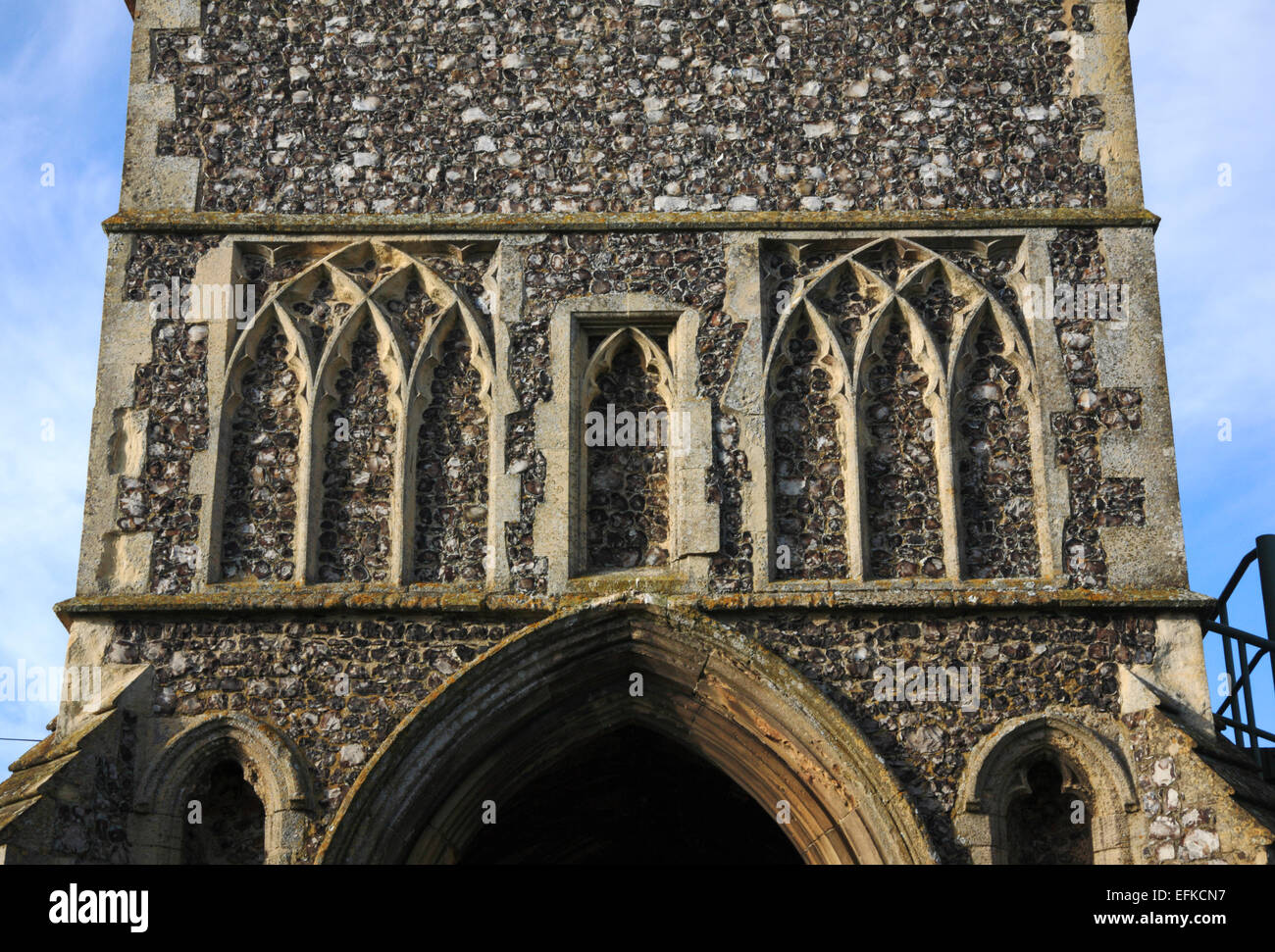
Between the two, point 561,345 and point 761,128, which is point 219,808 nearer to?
point 561,345

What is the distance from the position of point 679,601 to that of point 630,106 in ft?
10.9

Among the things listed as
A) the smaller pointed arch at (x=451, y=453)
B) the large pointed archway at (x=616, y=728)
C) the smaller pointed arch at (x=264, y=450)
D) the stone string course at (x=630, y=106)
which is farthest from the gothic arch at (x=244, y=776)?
the stone string course at (x=630, y=106)

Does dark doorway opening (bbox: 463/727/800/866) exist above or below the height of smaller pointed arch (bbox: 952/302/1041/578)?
below

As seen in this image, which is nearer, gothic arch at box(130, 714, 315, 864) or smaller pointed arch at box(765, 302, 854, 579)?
gothic arch at box(130, 714, 315, 864)

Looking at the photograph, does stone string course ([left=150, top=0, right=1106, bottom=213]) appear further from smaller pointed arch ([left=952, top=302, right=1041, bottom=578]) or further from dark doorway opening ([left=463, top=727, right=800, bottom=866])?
dark doorway opening ([left=463, top=727, right=800, bottom=866])

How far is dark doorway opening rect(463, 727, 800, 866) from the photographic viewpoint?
12.4m

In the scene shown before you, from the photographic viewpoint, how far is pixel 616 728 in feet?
36.3

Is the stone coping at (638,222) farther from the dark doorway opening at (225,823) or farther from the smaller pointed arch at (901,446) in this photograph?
the dark doorway opening at (225,823)

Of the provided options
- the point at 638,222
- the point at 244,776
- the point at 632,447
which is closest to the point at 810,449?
the point at 632,447

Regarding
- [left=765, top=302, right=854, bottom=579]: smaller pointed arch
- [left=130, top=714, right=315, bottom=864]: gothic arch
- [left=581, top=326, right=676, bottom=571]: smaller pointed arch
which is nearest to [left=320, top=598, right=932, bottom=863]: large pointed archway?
[left=130, top=714, right=315, bottom=864]: gothic arch

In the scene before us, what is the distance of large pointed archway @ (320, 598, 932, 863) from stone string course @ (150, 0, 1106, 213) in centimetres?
285

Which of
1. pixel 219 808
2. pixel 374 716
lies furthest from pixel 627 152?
pixel 219 808

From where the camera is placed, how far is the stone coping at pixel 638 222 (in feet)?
37.9
